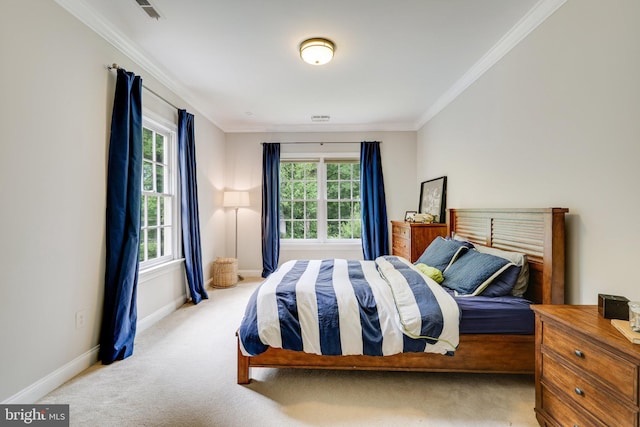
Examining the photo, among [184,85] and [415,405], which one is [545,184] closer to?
[415,405]

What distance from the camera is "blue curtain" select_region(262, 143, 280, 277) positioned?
491 cm

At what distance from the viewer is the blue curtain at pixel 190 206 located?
11.4 ft

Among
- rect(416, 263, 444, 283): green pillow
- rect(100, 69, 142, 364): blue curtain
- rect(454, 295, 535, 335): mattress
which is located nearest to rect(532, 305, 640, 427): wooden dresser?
rect(454, 295, 535, 335): mattress

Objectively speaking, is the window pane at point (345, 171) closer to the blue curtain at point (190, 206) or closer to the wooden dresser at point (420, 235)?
the wooden dresser at point (420, 235)

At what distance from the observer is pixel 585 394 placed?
4.16ft

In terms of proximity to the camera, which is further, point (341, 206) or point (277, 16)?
point (341, 206)

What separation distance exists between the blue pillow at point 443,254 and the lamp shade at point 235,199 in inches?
118

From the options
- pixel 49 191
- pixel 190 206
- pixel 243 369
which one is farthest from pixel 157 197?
pixel 243 369

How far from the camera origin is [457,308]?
1884 mm

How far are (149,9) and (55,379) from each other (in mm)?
2669

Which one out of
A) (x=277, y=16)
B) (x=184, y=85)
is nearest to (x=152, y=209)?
(x=184, y=85)

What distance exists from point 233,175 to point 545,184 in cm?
441

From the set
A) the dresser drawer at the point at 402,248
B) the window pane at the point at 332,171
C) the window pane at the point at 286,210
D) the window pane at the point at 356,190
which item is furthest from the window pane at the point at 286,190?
the dresser drawer at the point at 402,248

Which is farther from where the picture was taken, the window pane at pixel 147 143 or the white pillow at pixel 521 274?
the window pane at pixel 147 143
